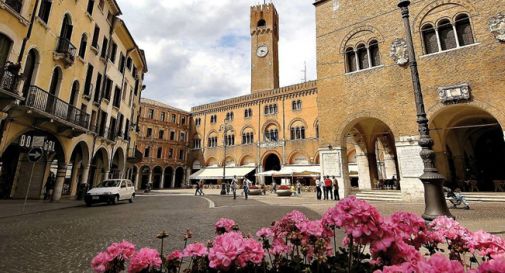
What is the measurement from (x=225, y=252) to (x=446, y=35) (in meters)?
18.7

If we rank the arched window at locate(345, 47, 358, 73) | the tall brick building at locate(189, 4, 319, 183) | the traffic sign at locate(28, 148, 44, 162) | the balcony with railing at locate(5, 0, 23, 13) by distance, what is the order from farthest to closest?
the tall brick building at locate(189, 4, 319, 183)
the arched window at locate(345, 47, 358, 73)
the balcony with railing at locate(5, 0, 23, 13)
the traffic sign at locate(28, 148, 44, 162)

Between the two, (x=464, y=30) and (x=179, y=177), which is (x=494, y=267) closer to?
(x=464, y=30)

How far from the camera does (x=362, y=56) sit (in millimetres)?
17703

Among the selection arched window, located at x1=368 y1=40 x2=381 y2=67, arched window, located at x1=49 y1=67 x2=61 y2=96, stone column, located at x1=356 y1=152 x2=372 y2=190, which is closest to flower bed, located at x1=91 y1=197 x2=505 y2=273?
arched window, located at x1=49 y1=67 x2=61 y2=96

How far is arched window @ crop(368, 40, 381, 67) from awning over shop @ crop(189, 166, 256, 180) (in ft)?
82.8

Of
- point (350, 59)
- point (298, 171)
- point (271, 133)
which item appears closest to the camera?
point (350, 59)

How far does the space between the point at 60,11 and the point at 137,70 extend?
1396cm

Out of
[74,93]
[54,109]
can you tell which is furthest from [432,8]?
[74,93]

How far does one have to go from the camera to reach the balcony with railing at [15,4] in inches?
414

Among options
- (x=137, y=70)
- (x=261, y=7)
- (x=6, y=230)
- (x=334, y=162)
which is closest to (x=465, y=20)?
(x=334, y=162)

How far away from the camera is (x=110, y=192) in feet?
48.1

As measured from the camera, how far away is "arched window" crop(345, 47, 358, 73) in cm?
1794

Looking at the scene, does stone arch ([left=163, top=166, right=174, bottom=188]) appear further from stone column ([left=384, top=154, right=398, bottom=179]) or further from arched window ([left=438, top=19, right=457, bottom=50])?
arched window ([left=438, top=19, right=457, bottom=50])

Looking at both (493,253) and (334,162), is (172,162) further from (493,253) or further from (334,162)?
(493,253)
